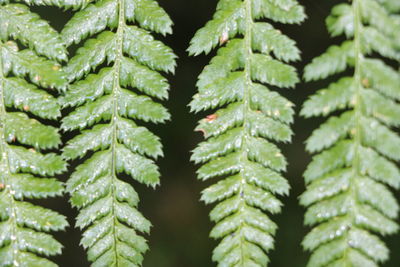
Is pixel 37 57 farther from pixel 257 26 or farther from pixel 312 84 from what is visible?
pixel 312 84

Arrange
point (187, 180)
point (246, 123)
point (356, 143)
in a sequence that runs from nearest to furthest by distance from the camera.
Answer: point (356, 143) → point (246, 123) → point (187, 180)

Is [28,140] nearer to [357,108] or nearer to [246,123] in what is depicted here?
[246,123]

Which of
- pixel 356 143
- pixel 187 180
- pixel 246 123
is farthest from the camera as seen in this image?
pixel 187 180

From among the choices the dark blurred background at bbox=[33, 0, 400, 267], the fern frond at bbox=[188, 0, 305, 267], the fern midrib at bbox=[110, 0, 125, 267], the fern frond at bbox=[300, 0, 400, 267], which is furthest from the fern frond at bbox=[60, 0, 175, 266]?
the dark blurred background at bbox=[33, 0, 400, 267]

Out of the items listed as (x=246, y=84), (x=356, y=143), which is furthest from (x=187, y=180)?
(x=356, y=143)

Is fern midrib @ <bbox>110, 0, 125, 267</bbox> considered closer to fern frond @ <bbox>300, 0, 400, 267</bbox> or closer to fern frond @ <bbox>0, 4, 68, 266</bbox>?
fern frond @ <bbox>0, 4, 68, 266</bbox>

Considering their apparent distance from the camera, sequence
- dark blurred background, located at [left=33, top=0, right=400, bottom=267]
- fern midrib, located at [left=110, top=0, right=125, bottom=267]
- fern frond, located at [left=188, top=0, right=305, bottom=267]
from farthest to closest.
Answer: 1. dark blurred background, located at [left=33, top=0, right=400, bottom=267]
2. fern midrib, located at [left=110, top=0, right=125, bottom=267]
3. fern frond, located at [left=188, top=0, right=305, bottom=267]
